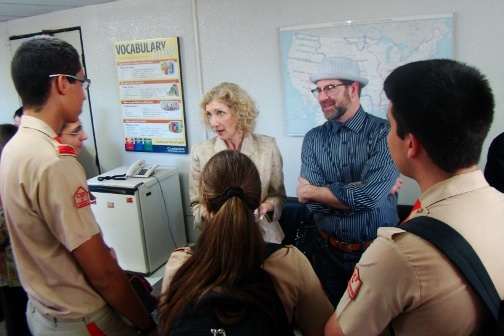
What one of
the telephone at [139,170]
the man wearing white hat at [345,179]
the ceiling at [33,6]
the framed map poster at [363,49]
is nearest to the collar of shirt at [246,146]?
the man wearing white hat at [345,179]

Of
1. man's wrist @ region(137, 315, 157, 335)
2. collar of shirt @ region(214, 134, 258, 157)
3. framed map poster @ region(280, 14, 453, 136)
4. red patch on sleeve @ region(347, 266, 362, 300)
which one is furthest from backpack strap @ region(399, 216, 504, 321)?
framed map poster @ region(280, 14, 453, 136)

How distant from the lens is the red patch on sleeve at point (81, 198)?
115 cm

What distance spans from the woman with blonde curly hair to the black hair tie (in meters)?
1.04

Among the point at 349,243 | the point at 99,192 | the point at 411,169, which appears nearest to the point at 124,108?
the point at 99,192

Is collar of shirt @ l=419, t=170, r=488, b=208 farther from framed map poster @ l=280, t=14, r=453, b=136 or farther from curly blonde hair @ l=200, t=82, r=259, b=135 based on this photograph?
framed map poster @ l=280, t=14, r=453, b=136

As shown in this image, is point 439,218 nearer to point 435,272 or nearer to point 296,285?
point 435,272

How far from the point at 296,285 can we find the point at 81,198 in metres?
0.71

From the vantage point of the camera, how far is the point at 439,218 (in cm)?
80

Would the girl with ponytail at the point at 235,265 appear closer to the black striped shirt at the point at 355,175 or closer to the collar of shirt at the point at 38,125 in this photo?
the collar of shirt at the point at 38,125

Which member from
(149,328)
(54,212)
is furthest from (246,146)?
(54,212)

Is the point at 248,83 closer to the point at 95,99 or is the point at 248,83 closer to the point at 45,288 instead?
the point at 95,99

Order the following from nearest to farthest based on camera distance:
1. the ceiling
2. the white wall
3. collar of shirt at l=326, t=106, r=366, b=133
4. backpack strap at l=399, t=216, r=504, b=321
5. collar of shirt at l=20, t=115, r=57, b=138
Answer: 1. backpack strap at l=399, t=216, r=504, b=321
2. collar of shirt at l=20, t=115, r=57, b=138
3. collar of shirt at l=326, t=106, r=366, b=133
4. the white wall
5. the ceiling

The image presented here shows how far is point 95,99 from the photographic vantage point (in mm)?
3752

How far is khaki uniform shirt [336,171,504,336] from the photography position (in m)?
0.77
